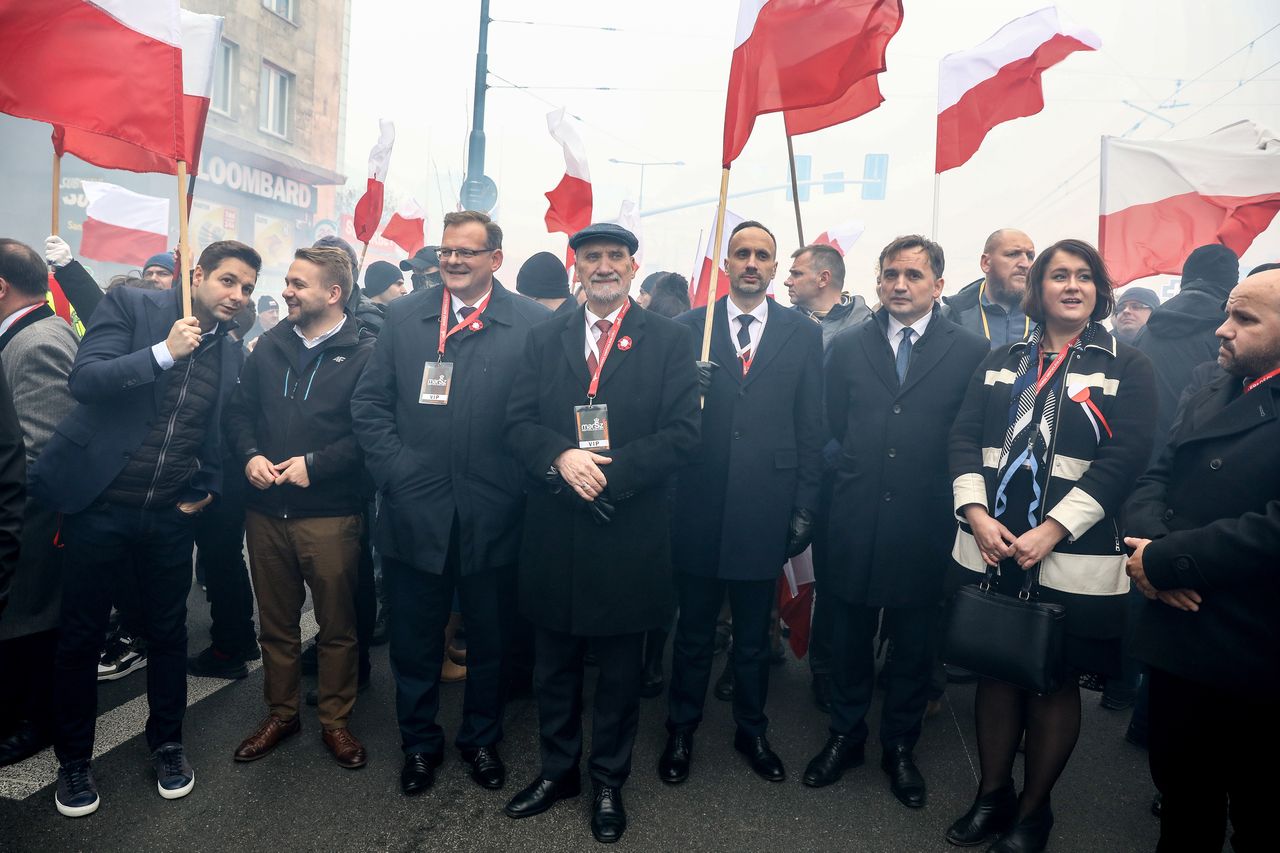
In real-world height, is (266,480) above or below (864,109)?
below

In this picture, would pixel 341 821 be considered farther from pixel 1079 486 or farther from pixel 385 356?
pixel 1079 486

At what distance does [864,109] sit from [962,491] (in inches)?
105

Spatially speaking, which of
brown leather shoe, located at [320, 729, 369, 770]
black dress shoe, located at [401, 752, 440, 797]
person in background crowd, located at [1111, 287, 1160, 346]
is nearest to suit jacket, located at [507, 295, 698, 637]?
black dress shoe, located at [401, 752, 440, 797]

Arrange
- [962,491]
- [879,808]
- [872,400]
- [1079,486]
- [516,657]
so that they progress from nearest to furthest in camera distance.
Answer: [1079,486]
[962,491]
[879,808]
[872,400]
[516,657]

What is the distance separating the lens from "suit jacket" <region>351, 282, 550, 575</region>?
3.43 m

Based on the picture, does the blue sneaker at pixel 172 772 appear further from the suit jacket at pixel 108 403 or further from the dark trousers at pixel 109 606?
the suit jacket at pixel 108 403

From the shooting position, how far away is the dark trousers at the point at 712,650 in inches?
144

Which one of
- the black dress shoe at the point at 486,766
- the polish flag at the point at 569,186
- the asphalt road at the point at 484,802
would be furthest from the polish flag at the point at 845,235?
the black dress shoe at the point at 486,766

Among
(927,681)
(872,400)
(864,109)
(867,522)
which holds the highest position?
(864,109)

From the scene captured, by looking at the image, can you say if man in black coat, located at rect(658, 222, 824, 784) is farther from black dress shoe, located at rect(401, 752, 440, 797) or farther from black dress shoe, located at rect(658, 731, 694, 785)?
black dress shoe, located at rect(401, 752, 440, 797)

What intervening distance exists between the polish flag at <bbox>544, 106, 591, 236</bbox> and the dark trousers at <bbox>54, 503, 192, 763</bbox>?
523cm

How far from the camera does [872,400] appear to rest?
3656 mm

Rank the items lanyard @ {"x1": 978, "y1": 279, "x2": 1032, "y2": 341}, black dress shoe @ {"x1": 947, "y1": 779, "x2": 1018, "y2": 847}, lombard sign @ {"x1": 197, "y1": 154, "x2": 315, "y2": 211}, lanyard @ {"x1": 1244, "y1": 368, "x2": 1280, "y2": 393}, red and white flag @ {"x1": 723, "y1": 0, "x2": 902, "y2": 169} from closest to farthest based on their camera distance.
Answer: lanyard @ {"x1": 1244, "y1": 368, "x2": 1280, "y2": 393}
black dress shoe @ {"x1": 947, "y1": 779, "x2": 1018, "y2": 847}
red and white flag @ {"x1": 723, "y1": 0, "x2": 902, "y2": 169}
lanyard @ {"x1": 978, "y1": 279, "x2": 1032, "y2": 341}
lombard sign @ {"x1": 197, "y1": 154, "x2": 315, "y2": 211}

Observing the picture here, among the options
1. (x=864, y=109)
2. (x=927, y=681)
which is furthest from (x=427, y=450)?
(x=864, y=109)
